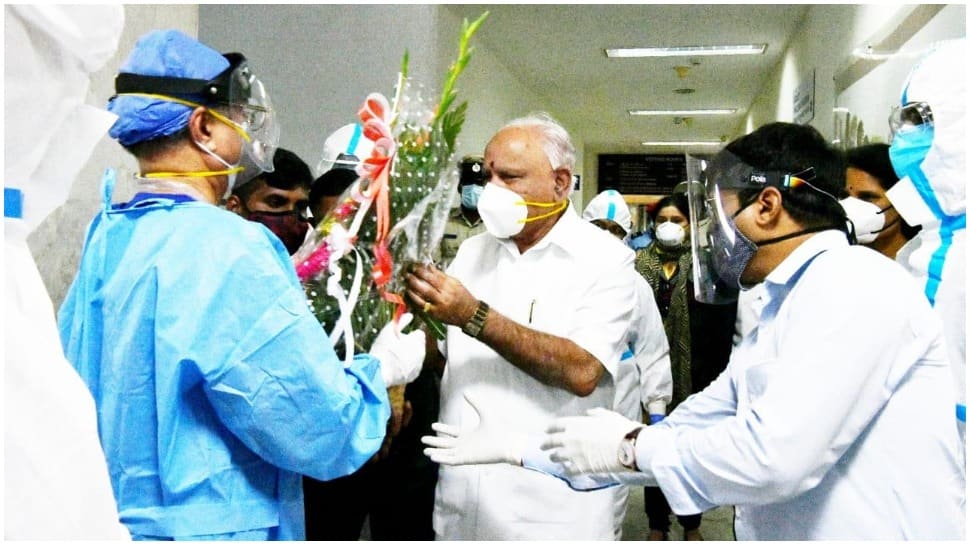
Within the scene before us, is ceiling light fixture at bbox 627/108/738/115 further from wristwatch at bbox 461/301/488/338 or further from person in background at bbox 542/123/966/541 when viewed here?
person in background at bbox 542/123/966/541

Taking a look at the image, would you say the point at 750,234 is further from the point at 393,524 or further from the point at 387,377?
the point at 393,524

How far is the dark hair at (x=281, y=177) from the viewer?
2.17m

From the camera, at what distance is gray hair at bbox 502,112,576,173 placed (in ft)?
6.59

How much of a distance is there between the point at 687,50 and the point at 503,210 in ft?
17.4

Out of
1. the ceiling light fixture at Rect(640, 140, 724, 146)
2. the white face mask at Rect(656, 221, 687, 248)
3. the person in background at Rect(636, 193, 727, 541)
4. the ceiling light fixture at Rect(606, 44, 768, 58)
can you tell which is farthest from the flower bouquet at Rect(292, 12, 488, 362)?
the ceiling light fixture at Rect(640, 140, 724, 146)

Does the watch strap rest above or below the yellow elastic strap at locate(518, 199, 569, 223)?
below

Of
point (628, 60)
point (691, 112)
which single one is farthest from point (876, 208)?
point (691, 112)

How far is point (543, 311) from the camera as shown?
1.92 metres

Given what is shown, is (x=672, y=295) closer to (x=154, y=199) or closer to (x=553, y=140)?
(x=553, y=140)

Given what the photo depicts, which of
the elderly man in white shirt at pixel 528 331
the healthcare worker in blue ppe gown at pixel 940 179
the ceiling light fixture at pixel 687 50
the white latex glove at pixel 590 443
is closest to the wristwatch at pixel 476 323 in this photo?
the elderly man in white shirt at pixel 528 331

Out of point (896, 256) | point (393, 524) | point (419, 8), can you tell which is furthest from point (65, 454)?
point (419, 8)

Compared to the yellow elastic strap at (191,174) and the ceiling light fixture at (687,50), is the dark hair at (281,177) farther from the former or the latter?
the ceiling light fixture at (687,50)

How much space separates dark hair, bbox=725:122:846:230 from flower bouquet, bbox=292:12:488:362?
578 millimetres

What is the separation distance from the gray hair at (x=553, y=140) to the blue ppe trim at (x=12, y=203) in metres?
1.46
